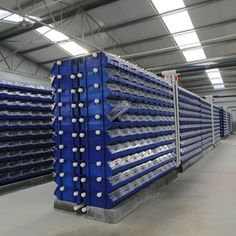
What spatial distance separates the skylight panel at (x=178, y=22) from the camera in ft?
30.0

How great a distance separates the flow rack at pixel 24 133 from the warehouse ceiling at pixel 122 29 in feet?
8.21

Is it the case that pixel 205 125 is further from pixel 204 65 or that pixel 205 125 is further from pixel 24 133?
pixel 24 133

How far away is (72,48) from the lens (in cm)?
1206

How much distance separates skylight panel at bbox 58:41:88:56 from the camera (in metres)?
11.6

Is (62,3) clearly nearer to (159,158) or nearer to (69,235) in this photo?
(159,158)

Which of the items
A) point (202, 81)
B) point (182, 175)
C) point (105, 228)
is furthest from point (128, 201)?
point (202, 81)

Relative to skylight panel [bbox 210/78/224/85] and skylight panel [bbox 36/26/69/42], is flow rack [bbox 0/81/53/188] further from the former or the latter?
skylight panel [bbox 210/78/224/85]

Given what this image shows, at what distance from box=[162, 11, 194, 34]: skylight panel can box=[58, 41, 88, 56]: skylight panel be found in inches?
172

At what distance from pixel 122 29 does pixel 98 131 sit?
793cm

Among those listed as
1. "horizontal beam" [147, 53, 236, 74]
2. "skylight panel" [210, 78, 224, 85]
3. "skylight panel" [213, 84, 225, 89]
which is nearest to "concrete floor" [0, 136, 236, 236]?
"horizontal beam" [147, 53, 236, 74]

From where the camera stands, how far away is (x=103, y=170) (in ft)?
10.4

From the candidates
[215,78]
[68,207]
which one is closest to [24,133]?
[68,207]

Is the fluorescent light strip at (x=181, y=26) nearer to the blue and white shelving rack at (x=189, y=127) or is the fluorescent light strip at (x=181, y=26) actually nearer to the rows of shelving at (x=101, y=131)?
the blue and white shelving rack at (x=189, y=127)

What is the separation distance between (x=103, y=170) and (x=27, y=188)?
2464mm
